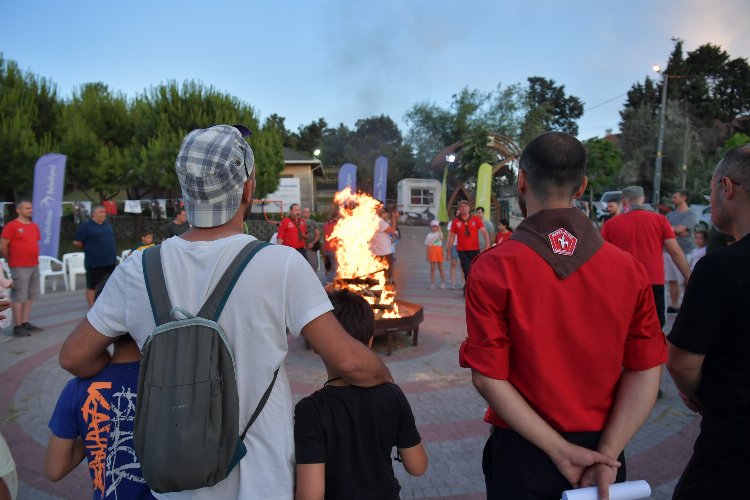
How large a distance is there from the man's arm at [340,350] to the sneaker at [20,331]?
8.65 metres

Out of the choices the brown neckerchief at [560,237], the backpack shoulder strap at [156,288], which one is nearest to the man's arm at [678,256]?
the brown neckerchief at [560,237]

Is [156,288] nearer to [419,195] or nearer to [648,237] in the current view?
[648,237]

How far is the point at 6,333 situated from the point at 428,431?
25.2 feet

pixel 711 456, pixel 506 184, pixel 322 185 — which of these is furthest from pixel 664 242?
pixel 322 185

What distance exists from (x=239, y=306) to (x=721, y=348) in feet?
6.11

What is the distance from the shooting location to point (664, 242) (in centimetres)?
551

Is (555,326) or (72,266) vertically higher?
(555,326)

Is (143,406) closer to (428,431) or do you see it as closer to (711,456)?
(711,456)

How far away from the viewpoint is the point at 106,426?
191 cm

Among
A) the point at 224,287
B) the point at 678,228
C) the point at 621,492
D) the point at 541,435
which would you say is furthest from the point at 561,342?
the point at 678,228

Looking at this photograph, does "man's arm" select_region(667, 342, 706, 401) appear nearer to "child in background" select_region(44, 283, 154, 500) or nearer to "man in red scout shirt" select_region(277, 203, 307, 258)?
"child in background" select_region(44, 283, 154, 500)

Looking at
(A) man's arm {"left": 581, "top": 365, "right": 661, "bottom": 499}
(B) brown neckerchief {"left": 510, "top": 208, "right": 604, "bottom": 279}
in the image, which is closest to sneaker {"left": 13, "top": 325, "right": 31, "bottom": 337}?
(B) brown neckerchief {"left": 510, "top": 208, "right": 604, "bottom": 279}

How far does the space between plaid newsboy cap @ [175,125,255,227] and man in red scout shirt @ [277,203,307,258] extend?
9028mm

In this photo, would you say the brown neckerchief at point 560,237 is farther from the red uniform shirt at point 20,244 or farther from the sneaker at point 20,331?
the sneaker at point 20,331
